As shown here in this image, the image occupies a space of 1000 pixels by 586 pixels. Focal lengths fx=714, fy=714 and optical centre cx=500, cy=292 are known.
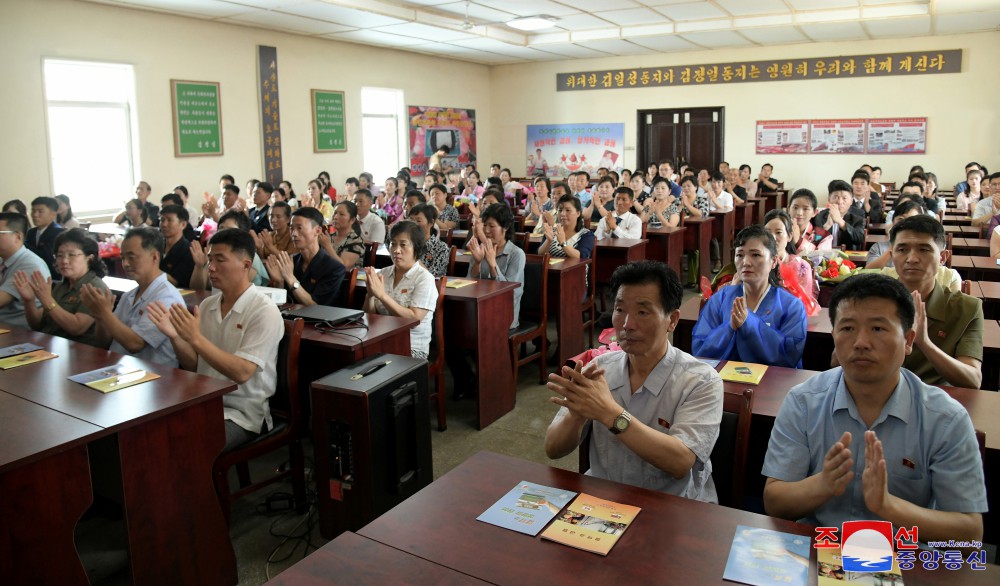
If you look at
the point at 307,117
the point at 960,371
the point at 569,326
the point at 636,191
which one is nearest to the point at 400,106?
the point at 307,117

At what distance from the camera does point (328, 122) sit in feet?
31.8

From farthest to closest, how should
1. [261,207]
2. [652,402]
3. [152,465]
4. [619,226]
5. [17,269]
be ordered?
[261,207] → [619,226] → [17,269] → [152,465] → [652,402]

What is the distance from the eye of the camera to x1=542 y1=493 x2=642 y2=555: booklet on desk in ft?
4.44

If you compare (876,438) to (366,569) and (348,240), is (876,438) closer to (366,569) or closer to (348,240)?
(366,569)

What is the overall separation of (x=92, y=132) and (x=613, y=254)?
549 cm

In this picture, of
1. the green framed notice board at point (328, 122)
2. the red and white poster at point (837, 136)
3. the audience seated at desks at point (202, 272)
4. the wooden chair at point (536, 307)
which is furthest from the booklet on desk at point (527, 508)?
the red and white poster at point (837, 136)

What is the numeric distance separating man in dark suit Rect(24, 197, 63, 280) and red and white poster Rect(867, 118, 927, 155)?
10337 millimetres

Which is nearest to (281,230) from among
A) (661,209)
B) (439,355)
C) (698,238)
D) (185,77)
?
(439,355)

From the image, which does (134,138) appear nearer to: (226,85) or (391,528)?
(226,85)

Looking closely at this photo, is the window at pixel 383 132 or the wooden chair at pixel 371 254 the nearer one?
the wooden chair at pixel 371 254

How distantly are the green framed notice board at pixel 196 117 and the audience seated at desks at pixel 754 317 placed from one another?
6.94m

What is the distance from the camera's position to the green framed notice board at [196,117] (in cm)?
784

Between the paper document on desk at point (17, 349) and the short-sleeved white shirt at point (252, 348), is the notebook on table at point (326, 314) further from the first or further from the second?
the paper document on desk at point (17, 349)

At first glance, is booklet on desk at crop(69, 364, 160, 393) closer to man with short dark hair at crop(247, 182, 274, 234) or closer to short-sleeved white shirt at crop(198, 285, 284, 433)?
short-sleeved white shirt at crop(198, 285, 284, 433)
